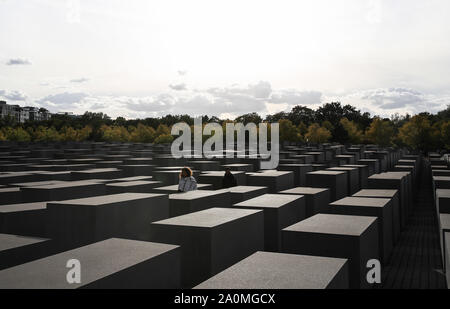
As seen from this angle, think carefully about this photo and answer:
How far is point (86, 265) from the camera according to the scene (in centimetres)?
406

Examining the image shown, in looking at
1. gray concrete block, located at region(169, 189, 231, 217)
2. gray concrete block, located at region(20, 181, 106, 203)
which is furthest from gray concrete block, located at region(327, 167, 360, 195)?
gray concrete block, located at region(20, 181, 106, 203)

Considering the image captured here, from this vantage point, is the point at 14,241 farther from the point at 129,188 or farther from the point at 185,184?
the point at 129,188

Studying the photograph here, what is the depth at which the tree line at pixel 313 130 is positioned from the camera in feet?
160

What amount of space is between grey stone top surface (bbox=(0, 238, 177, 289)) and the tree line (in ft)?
154

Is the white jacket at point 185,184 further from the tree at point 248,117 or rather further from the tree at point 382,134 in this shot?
the tree at point 248,117

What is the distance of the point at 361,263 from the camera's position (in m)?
5.70

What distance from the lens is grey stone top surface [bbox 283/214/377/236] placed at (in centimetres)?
583

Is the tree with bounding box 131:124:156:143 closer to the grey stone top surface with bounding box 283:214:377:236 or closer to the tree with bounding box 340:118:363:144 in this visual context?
the tree with bounding box 340:118:363:144

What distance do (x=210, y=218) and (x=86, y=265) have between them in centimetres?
279

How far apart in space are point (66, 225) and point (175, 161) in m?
14.4

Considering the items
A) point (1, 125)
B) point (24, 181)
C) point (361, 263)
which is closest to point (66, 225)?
point (361, 263)

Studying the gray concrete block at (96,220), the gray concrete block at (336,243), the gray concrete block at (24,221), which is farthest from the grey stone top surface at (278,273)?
the gray concrete block at (24,221)

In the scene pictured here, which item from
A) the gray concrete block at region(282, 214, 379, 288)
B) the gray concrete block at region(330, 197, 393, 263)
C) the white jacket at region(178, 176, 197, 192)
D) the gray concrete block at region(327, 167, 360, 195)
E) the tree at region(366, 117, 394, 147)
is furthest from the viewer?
the tree at region(366, 117, 394, 147)

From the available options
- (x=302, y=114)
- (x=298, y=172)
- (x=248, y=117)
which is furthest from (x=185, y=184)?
(x=302, y=114)
